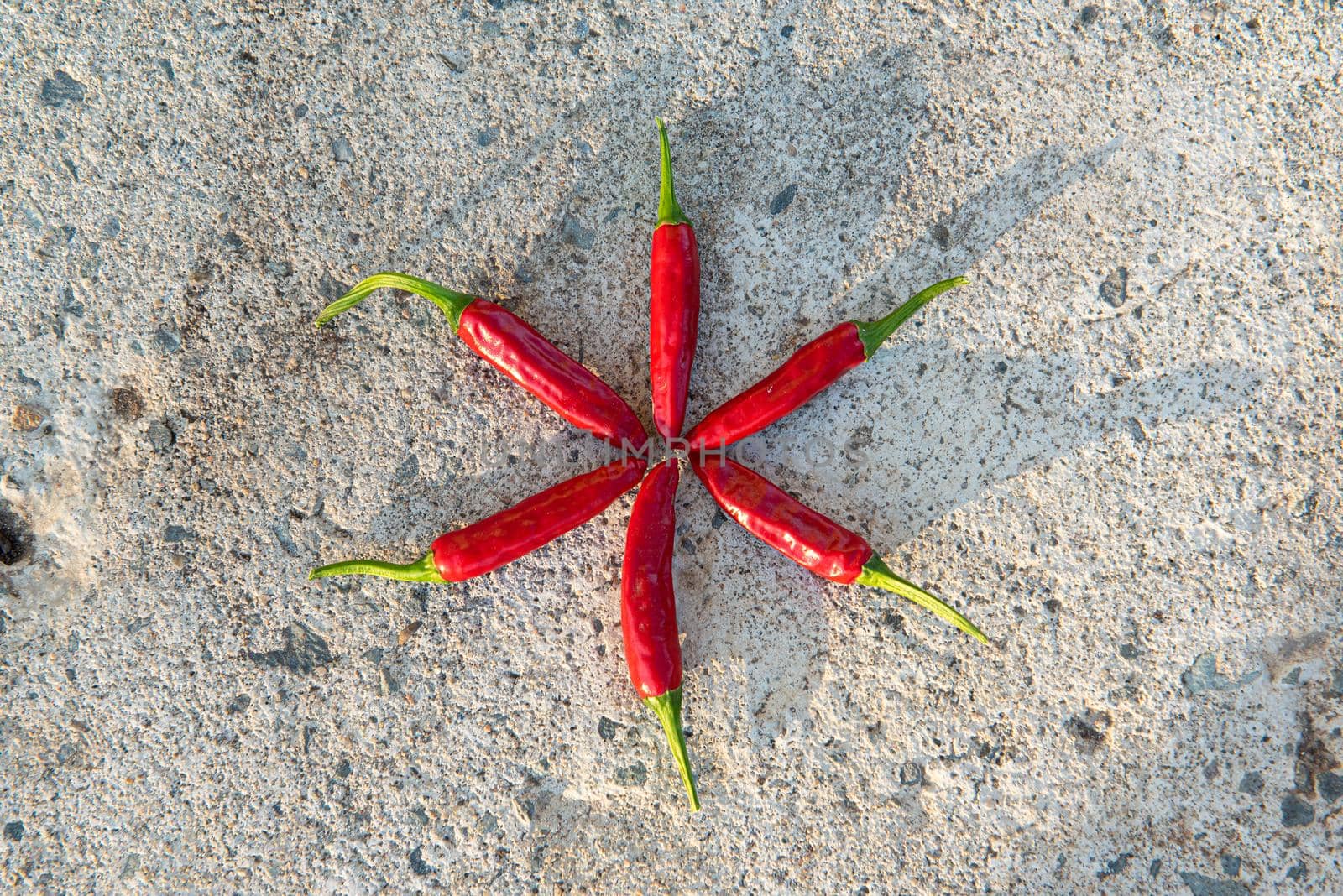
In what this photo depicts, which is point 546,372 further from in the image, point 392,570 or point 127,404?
point 127,404

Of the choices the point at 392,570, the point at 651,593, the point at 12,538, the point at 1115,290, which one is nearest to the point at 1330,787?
the point at 1115,290

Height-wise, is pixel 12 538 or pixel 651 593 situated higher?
pixel 12 538

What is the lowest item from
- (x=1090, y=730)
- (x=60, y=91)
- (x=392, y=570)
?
(x=1090, y=730)

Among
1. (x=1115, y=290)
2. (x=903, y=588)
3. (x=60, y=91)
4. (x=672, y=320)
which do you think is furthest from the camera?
(x=60, y=91)

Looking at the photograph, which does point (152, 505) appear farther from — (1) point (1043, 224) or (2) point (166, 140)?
(1) point (1043, 224)

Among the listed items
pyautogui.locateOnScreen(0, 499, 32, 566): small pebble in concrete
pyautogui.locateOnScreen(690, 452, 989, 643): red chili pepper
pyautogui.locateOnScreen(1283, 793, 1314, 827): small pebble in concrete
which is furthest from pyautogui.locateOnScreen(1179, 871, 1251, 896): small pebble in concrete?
pyautogui.locateOnScreen(0, 499, 32, 566): small pebble in concrete

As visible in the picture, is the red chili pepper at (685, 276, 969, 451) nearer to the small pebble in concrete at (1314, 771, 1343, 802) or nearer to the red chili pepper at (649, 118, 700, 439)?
the red chili pepper at (649, 118, 700, 439)

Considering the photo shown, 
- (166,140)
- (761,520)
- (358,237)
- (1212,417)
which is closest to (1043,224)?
(1212,417)
